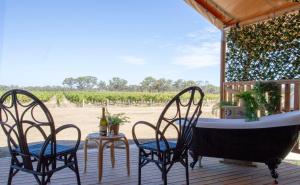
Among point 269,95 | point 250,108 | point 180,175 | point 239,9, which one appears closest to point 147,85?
point 239,9

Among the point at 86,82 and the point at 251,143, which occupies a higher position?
the point at 86,82

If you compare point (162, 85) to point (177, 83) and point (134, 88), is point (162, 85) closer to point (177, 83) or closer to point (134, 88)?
point (177, 83)

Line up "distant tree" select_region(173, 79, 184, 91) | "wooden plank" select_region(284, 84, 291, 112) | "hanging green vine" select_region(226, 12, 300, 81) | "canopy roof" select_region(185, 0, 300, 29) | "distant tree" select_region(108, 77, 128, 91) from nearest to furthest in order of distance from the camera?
1. "wooden plank" select_region(284, 84, 291, 112)
2. "hanging green vine" select_region(226, 12, 300, 81)
3. "canopy roof" select_region(185, 0, 300, 29)
4. "distant tree" select_region(108, 77, 128, 91)
5. "distant tree" select_region(173, 79, 184, 91)

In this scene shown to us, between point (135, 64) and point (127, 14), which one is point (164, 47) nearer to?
point (135, 64)

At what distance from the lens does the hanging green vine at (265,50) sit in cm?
471

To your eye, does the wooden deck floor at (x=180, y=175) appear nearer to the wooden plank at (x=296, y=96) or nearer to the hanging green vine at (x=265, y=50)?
the wooden plank at (x=296, y=96)

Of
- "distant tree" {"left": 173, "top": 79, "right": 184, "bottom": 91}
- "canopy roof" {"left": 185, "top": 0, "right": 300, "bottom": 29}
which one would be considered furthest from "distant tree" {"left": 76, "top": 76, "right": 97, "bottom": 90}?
"canopy roof" {"left": 185, "top": 0, "right": 300, "bottom": 29}

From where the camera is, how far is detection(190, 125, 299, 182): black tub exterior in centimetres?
314

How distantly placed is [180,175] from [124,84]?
847cm

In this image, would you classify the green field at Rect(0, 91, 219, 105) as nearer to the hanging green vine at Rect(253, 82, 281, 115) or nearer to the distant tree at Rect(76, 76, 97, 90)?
the distant tree at Rect(76, 76, 97, 90)

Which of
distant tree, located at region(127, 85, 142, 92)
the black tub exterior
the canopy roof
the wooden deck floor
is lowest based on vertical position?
the wooden deck floor

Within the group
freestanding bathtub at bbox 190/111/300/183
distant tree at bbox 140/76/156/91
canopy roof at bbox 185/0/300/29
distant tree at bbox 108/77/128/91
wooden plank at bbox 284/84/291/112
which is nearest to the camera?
freestanding bathtub at bbox 190/111/300/183

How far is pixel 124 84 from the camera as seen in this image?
11.7 meters

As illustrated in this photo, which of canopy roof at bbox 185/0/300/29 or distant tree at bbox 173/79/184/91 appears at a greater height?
canopy roof at bbox 185/0/300/29
